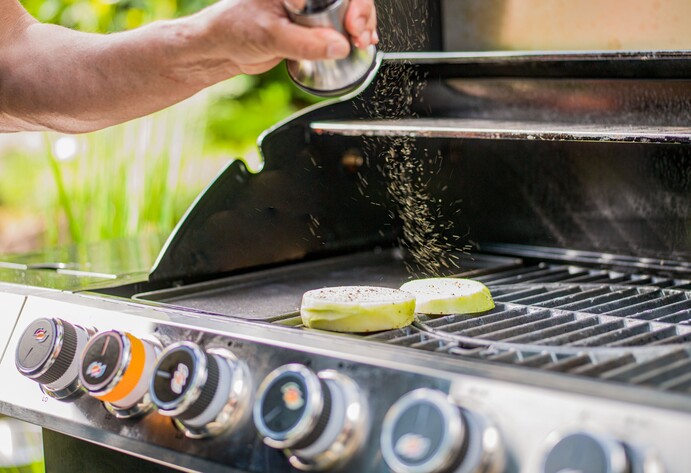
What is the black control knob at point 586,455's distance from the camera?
2.72ft

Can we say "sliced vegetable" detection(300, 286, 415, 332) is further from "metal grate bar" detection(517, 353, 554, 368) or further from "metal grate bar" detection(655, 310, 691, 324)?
"metal grate bar" detection(655, 310, 691, 324)

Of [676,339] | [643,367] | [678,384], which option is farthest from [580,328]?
[678,384]

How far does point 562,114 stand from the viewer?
6.03 feet

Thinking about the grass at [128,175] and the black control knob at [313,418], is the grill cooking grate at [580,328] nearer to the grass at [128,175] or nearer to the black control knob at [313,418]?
the black control knob at [313,418]

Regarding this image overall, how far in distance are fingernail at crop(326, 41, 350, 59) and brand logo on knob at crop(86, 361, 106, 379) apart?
0.54 m

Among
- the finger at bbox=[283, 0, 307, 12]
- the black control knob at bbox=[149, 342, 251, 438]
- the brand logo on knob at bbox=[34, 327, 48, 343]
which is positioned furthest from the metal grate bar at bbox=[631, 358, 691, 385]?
the brand logo on knob at bbox=[34, 327, 48, 343]

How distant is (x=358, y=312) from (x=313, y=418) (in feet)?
1.20

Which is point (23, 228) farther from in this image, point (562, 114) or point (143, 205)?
point (562, 114)

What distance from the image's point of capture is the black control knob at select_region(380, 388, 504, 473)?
91cm

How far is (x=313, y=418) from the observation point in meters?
1.01

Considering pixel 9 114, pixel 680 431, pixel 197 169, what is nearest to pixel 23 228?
pixel 197 169

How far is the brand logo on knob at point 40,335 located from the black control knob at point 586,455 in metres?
0.81

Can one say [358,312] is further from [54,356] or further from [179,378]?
[54,356]

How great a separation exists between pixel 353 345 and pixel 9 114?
0.91 meters
